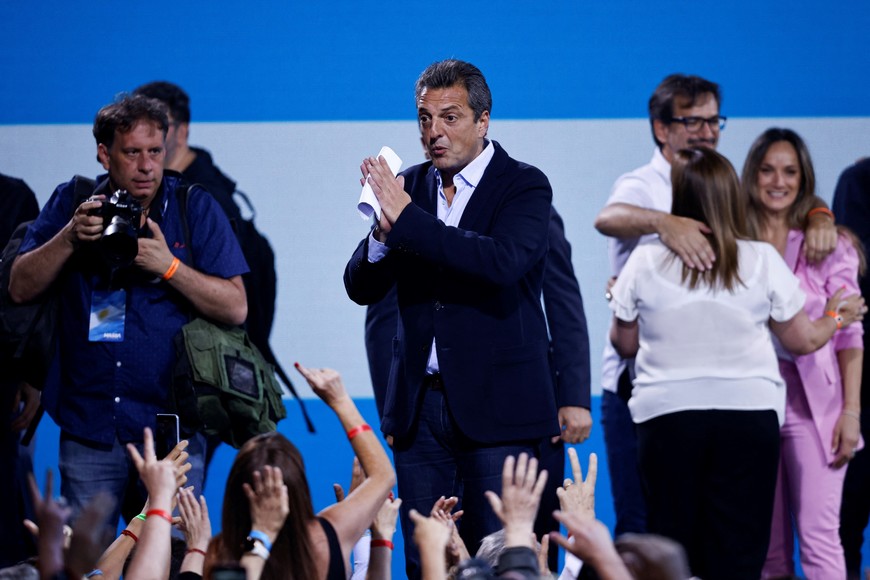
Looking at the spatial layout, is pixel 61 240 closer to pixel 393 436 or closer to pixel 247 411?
pixel 247 411

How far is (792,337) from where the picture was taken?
3.33 m

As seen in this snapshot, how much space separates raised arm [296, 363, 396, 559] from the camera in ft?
7.48

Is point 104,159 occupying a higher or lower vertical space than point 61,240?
higher

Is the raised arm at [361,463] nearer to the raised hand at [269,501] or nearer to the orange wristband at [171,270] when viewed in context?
the raised hand at [269,501]

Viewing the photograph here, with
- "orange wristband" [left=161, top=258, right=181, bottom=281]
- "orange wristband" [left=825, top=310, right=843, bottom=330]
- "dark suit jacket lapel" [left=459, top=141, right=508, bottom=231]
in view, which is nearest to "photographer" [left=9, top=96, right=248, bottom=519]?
"orange wristband" [left=161, top=258, right=181, bottom=281]

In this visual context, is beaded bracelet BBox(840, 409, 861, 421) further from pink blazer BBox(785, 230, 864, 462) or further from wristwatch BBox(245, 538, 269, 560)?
wristwatch BBox(245, 538, 269, 560)

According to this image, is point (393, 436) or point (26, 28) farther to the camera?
point (26, 28)

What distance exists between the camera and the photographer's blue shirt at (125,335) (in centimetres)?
318

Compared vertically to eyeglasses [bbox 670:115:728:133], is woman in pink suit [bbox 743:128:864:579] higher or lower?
lower

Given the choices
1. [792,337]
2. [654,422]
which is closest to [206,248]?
[654,422]

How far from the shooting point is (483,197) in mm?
2830

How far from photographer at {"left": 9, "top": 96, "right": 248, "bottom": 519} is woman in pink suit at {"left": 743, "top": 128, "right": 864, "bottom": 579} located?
4.70ft

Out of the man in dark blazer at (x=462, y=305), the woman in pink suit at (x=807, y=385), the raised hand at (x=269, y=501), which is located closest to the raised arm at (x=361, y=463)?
the raised hand at (x=269, y=501)

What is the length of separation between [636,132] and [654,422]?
1.82 m
